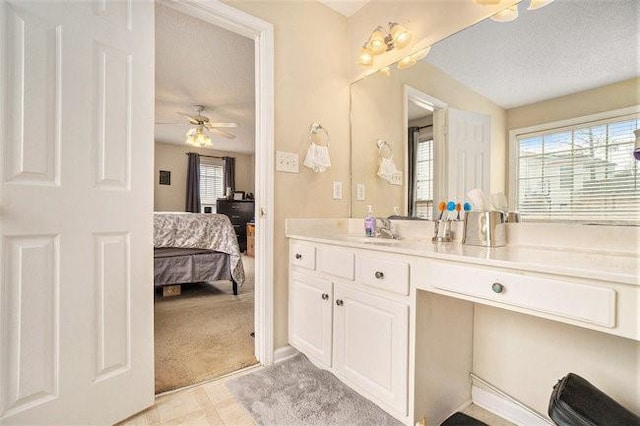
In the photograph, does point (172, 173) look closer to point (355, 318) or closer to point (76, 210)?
point (76, 210)

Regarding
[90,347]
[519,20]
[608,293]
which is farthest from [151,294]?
[519,20]

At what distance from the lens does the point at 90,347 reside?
122 centimetres

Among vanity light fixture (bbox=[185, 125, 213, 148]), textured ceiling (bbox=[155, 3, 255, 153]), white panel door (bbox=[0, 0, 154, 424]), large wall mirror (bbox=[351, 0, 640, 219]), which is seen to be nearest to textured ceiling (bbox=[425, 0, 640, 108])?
large wall mirror (bbox=[351, 0, 640, 219])

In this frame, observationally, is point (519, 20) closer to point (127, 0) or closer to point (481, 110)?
point (481, 110)

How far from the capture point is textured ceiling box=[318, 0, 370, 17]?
2.04 m

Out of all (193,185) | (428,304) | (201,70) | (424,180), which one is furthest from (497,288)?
(193,185)

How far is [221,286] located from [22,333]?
257 cm

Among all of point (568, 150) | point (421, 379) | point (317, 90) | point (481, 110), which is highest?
point (317, 90)

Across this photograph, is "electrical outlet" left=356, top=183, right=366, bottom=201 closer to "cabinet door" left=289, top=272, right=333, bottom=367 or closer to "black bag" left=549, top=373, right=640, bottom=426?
"cabinet door" left=289, top=272, right=333, bottom=367


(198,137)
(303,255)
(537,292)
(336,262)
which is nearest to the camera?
(537,292)

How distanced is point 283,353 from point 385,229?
0.99m

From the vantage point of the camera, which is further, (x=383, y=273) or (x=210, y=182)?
(x=210, y=182)

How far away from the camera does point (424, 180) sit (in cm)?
178

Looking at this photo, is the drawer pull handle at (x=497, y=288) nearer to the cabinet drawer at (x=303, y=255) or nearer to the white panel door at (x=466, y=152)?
the white panel door at (x=466, y=152)
